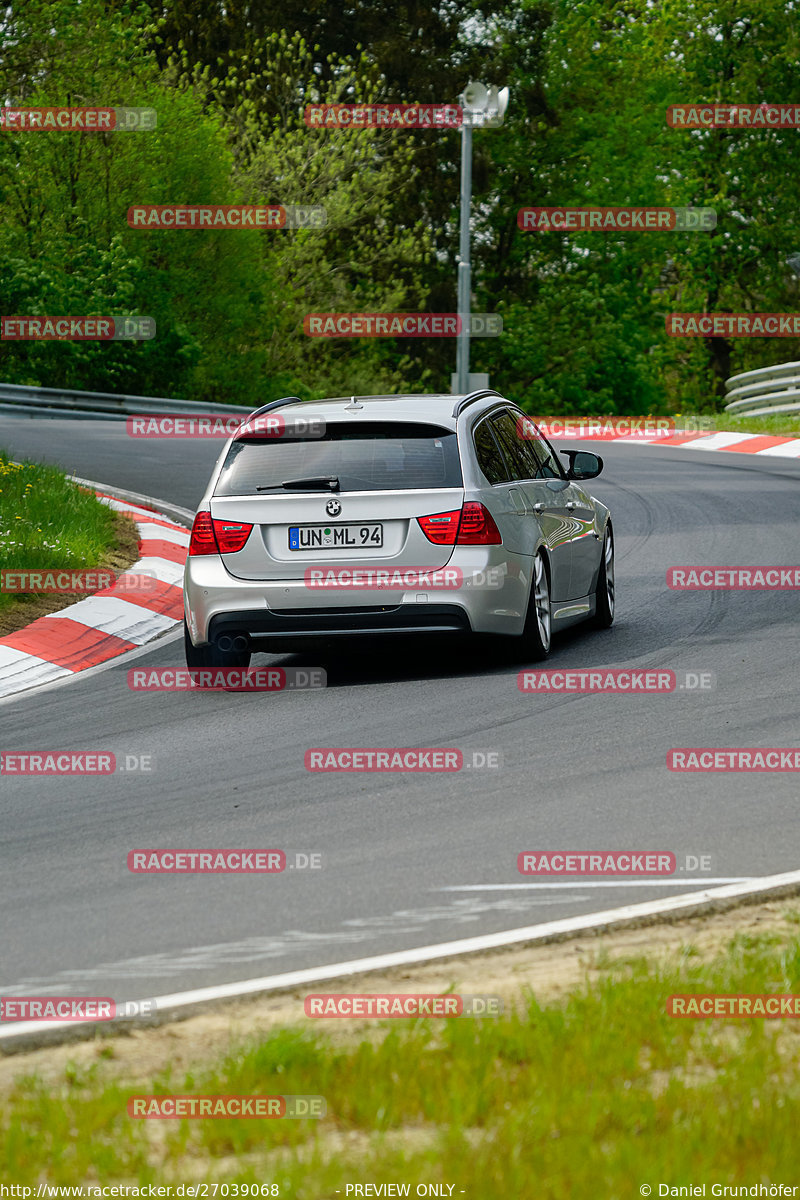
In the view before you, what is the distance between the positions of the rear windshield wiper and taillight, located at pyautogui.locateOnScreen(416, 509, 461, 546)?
20.5 inches

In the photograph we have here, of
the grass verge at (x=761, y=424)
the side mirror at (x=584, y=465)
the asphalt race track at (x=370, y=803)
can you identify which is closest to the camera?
the asphalt race track at (x=370, y=803)

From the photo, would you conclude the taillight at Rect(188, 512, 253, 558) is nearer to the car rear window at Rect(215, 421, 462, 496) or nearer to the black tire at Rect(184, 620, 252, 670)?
the car rear window at Rect(215, 421, 462, 496)

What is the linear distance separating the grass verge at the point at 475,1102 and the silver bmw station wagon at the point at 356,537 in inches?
199

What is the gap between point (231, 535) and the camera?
1005 centimetres

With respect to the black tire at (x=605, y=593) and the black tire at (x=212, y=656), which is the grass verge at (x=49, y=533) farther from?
the black tire at (x=605, y=593)

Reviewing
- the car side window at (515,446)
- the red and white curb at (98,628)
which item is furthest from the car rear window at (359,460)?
the red and white curb at (98,628)

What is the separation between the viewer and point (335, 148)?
2047 inches

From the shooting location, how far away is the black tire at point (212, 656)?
33.6 ft

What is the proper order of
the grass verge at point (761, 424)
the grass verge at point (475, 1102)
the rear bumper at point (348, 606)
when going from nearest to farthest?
the grass verge at point (475, 1102)
the rear bumper at point (348, 606)
the grass verge at point (761, 424)

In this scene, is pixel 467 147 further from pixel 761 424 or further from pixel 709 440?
pixel 709 440

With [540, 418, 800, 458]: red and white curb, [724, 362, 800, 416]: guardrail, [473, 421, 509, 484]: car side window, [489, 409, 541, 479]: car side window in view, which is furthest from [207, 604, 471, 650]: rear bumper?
[724, 362, 800, 416]: guardrail

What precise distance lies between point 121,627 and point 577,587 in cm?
321

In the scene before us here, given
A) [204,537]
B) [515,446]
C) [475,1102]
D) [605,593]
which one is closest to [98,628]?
[204,537]

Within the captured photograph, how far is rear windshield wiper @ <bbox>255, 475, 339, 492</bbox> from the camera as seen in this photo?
996 cm
